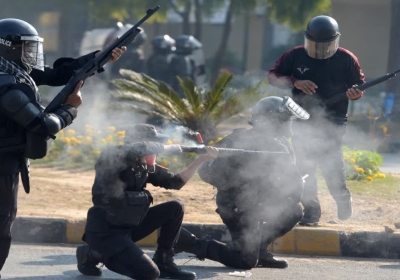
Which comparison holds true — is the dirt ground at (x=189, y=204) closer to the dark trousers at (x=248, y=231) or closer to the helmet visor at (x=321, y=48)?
the dark trousers at (x=248, y=231)

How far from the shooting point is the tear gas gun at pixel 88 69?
4.83 m

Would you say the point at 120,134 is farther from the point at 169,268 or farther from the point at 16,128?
the point at 16,128

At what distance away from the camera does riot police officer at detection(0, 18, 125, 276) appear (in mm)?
4562

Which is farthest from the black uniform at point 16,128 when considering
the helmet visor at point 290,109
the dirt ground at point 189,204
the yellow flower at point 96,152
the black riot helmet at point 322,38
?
the yellow flower at point 96,152

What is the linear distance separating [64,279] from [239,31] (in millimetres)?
28282

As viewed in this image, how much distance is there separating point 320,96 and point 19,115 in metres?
2.88

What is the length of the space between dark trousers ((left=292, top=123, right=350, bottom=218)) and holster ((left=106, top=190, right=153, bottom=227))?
77.7 inches

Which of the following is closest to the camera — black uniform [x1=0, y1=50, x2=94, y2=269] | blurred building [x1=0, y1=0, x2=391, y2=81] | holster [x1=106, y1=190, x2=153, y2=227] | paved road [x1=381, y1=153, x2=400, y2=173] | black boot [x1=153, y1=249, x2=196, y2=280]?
black uniform [x1=0, y1=50, x2=94, y2=269]

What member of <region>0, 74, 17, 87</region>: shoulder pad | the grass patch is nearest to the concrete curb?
the grass patch

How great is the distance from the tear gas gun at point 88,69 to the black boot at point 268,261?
1664 millimetres

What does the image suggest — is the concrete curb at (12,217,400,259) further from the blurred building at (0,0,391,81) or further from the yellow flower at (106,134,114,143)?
the blurred building at (0,0,391,81)

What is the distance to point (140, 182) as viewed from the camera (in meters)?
5.17

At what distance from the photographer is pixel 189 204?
750 cm

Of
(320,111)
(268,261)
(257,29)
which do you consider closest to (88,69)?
(268,261)
